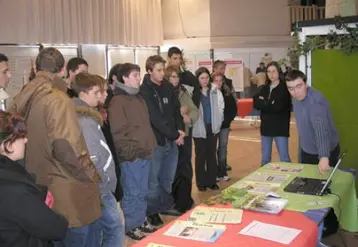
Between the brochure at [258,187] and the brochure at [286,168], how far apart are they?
0.40 metres

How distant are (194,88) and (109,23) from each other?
15.7ft

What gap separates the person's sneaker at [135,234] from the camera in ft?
11.9

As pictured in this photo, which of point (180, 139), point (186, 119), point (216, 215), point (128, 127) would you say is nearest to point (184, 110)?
point (186, 119)

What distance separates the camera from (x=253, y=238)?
1993 millimetres

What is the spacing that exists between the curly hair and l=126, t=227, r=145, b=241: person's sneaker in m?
2.04

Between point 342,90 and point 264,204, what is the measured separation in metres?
2.33

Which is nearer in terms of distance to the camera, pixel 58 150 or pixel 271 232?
pixel 271 232

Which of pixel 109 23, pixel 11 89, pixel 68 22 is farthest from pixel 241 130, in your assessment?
pixel 11 89

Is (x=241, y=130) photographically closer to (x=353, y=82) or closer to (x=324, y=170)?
(x=353, y=82)

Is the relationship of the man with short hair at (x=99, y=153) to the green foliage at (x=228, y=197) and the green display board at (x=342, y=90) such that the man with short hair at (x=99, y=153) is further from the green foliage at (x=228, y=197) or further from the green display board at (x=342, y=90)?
the green display board at (x=342, y=90)

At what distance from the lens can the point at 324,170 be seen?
2.98 meters

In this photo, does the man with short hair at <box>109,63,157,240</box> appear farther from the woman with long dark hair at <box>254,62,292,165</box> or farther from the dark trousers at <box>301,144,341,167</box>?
the woman with long dark hair at <box>254,62,292,165</box>

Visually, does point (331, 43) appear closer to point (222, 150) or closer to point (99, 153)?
point (222, 150)

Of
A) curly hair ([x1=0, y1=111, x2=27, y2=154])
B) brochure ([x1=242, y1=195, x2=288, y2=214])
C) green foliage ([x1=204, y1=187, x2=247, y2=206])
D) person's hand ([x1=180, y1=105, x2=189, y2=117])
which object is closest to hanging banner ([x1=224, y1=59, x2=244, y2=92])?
person's hand ([x1=180, y1=105, x2=189, y2=117])
